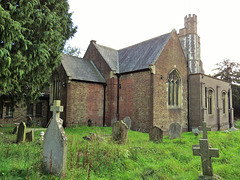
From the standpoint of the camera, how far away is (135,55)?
18109 mm

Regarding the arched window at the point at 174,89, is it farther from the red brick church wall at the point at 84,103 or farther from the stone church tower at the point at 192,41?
the stone church tower at the point at 192,41

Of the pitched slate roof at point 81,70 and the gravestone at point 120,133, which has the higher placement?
the pitched slate roof at point 81,70

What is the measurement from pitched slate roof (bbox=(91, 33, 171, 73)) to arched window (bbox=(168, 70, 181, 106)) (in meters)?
2.83

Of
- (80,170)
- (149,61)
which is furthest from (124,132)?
(149,61)

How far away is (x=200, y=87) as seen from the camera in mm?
17875

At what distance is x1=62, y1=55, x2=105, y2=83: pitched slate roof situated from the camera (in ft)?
52.9

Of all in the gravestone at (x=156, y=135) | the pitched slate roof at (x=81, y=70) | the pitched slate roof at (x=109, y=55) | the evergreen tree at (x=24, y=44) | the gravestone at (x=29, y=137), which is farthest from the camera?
the pitched slate roof at (x=109, y=55)

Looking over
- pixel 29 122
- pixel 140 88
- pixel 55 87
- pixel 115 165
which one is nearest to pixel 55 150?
pixel 115 165

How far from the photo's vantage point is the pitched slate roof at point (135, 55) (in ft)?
51.6

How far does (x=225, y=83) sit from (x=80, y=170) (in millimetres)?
24249

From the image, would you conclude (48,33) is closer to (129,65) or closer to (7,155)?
(7,155)

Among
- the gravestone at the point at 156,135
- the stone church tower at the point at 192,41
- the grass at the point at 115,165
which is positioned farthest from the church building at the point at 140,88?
the stone church tower at the point at 192,41

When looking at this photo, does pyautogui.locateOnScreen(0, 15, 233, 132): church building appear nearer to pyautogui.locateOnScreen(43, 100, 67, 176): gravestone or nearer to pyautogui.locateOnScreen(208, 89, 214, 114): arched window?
pyautogui.locateOnScreen(208, 89, 214, 114): arched window

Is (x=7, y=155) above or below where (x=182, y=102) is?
below
